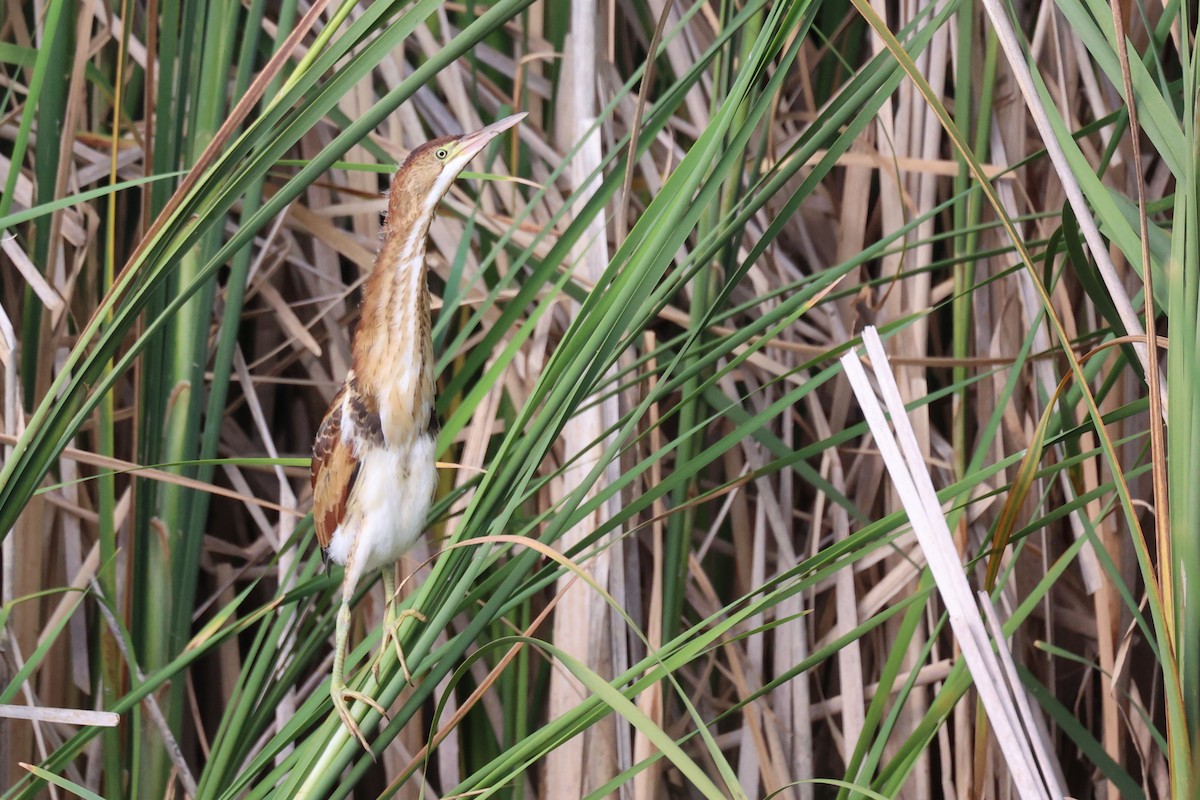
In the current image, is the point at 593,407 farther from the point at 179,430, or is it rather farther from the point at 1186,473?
the point at 1186,473

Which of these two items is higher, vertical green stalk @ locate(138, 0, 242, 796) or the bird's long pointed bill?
the bird's long pointed bill

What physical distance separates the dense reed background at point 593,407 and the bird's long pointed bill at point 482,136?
0.05m

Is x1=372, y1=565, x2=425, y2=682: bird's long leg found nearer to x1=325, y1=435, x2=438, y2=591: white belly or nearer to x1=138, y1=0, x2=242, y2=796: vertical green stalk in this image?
x1=325, y1=435, x2=438, y2=591: white belly

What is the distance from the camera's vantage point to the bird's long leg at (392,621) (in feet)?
2.17

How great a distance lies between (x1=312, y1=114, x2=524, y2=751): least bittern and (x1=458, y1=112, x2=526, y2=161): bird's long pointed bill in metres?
0.04

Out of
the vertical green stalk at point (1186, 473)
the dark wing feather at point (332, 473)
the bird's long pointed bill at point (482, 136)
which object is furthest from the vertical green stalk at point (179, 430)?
the vertical green stalk at point (1186, 473)

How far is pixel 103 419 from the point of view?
3.38 ft

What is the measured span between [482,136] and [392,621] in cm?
42

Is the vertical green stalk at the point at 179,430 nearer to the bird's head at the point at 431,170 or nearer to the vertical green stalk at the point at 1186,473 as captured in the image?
the bird's head at the point at 431,170

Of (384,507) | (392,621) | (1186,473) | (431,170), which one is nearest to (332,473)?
(384,507)

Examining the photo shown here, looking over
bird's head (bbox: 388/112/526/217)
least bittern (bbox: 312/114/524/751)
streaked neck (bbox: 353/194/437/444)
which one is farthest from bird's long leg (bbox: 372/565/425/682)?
bird's head (bbox: 388/112/526/217)

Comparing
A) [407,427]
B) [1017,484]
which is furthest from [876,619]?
[407,427]

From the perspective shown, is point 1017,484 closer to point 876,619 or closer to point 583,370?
point 876,619

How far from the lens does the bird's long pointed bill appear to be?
2.76 feet
